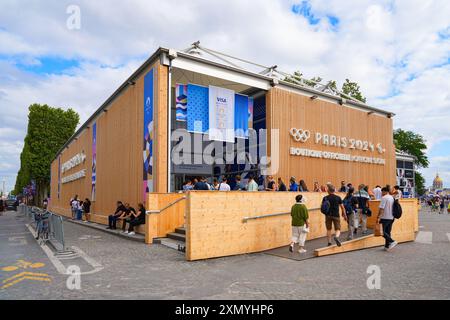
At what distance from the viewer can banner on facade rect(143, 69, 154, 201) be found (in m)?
13.8

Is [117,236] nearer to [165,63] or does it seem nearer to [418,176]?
[165,63]

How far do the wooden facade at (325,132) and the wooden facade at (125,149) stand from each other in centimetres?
550

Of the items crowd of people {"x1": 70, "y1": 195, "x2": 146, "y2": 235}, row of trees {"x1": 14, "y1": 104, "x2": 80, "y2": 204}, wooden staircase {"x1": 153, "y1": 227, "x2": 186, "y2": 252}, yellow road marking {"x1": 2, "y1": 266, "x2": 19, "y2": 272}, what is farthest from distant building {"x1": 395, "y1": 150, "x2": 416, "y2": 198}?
yellow road marking {"x1": 2, "y1": 266, "x2": 19, "y2": 272}

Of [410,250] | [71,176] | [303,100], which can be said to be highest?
[303,100]

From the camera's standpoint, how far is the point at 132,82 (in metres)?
16.2

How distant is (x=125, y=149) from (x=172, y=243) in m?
7.32

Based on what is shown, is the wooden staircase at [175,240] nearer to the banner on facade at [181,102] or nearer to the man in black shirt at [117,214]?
the man in black shirt at [117,214]

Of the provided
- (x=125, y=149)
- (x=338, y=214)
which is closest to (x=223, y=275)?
(x=338, y=214)

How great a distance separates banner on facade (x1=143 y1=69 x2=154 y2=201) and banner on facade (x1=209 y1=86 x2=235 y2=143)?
2459 mm

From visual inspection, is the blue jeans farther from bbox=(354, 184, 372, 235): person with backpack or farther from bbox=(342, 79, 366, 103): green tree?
bbox=(342, 79, 366, 103): green tree

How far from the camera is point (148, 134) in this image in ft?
46.3
